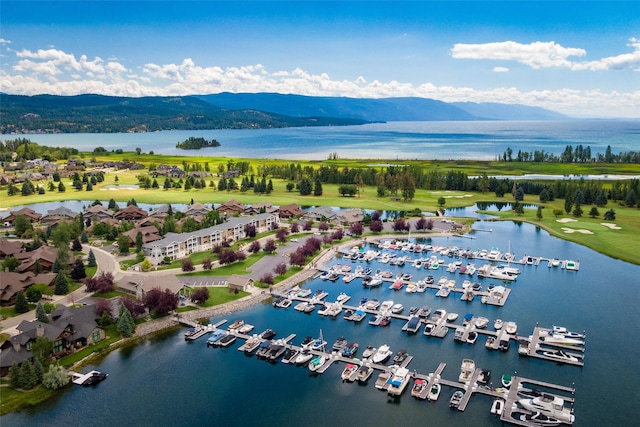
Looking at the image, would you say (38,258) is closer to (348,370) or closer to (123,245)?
(123,245)

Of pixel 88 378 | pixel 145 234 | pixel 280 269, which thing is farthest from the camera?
pixel 145 234

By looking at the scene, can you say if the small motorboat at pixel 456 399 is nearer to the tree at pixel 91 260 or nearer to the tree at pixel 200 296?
the tree at pixel 200 296

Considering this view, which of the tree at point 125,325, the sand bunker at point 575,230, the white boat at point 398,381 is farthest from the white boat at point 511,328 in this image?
the sand bunker at point 575,230

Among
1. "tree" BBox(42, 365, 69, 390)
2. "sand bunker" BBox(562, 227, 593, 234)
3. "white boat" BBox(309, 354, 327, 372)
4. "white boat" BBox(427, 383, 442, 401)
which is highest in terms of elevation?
"sand bunker" BBox(562, 227, 593, 234)

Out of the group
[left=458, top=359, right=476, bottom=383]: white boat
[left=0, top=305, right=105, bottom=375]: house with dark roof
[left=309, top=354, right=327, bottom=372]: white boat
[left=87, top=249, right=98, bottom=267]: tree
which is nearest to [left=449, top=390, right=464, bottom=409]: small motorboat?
[left=458, top=359, right=476, bottom=383]: white boat

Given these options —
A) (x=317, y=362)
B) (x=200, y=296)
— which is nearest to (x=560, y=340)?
(x=317, y=362)

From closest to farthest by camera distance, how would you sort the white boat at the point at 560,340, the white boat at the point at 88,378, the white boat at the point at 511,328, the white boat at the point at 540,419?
1. the white boat at the point at 540,419
2. the white boat at the point at 88,378
3. the white boat at the point at 560,340
4. the white boat at the point at 511,328

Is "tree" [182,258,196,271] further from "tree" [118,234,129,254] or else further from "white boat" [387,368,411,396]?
"white boat" [387,368,411,396]
